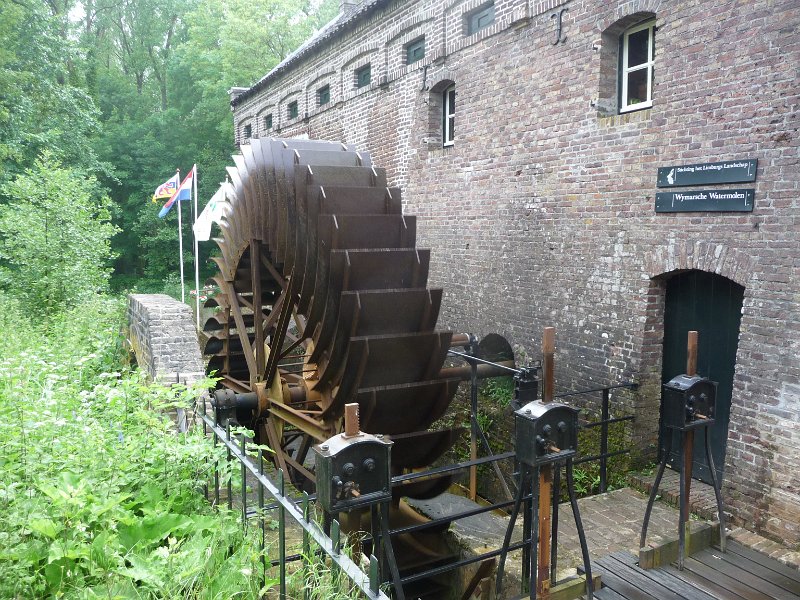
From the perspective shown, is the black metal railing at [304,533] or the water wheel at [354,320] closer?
the black metal railing at [304,533]

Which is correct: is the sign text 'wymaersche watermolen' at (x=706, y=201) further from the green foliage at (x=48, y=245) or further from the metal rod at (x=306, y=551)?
the green foliage at (x=48, y=245)

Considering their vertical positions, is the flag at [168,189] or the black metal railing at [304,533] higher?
the flag at [168,189]

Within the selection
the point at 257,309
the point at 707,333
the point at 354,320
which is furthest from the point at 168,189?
the point at 707,333

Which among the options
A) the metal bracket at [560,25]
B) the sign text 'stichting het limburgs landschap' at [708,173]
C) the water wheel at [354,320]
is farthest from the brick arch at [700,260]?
the metal bracket at [560,25]

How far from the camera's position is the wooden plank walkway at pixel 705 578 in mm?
4207

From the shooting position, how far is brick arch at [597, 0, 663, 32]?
6168 millimetres

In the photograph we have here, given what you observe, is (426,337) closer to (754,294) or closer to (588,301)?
(588,301)

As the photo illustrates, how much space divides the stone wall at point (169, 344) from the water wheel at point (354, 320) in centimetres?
37

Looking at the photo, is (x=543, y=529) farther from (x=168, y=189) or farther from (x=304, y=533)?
(x=168, y=189)

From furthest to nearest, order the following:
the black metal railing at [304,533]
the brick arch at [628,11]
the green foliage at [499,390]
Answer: the green foliage at [499,390] < the brick arch at [628,11] < the black metal railing at [304,533]

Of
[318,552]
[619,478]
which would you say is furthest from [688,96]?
[318,552]

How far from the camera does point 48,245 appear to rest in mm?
10211

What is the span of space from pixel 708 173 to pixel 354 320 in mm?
3218

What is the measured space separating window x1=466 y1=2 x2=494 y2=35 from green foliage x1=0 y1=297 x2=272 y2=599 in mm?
6674
